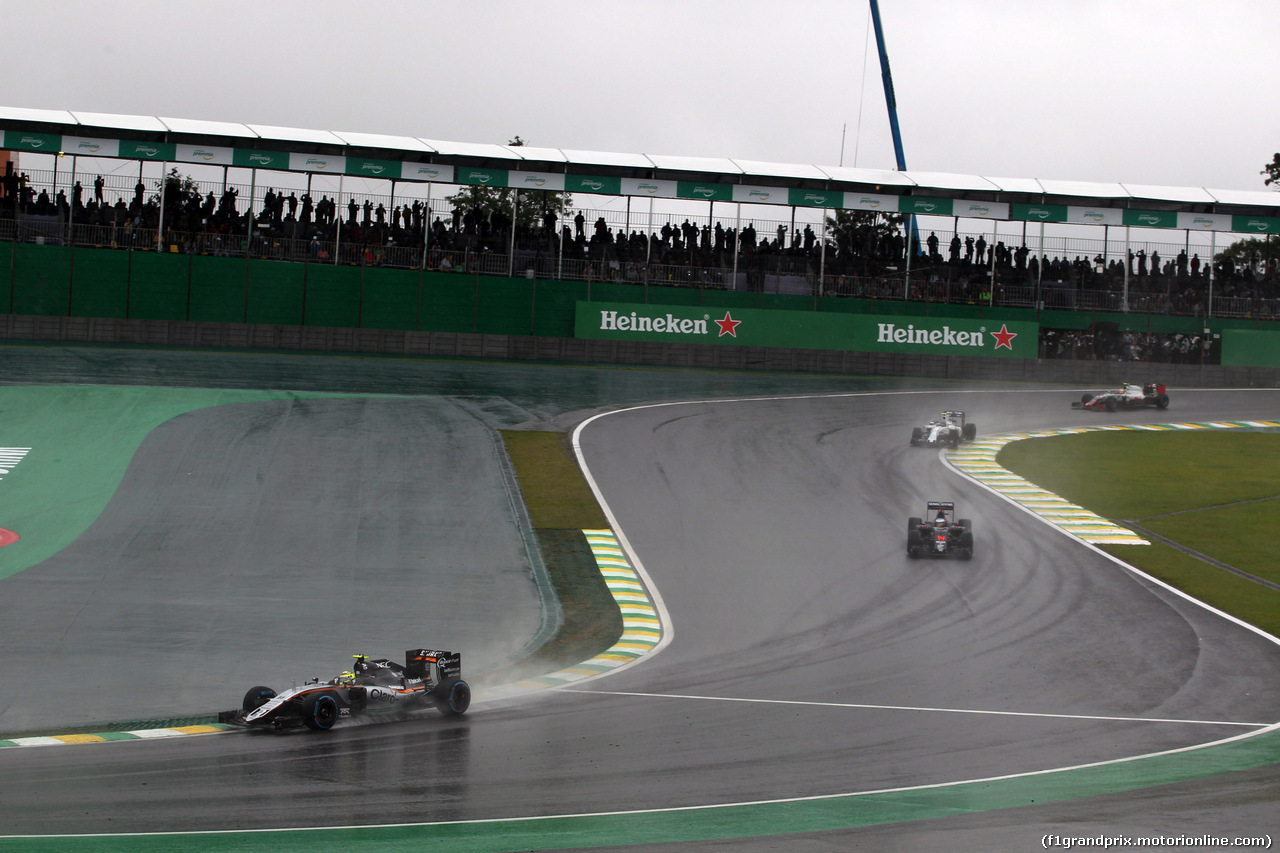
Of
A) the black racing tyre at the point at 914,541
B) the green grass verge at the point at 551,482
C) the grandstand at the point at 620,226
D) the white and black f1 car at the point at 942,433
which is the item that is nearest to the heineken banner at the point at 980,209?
the grandstand at the point at 620,226

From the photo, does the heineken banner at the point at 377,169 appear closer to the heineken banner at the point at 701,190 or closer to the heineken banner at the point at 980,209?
the heineken banner at the point at 701,190

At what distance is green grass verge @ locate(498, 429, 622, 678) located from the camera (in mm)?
16094

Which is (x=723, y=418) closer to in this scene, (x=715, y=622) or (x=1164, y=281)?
(x=715, y=622)

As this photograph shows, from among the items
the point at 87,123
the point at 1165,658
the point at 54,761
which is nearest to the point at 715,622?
the point at 1165,658

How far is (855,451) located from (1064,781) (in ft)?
64.6

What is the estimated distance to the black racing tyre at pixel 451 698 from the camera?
1232 centimetres

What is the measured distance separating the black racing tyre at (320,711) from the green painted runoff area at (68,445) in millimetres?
8763

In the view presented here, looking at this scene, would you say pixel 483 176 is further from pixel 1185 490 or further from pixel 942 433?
pixel 1185 490

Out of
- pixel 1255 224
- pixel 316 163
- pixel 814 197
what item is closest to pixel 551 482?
pixel 316 163

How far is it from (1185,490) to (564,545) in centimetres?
1595

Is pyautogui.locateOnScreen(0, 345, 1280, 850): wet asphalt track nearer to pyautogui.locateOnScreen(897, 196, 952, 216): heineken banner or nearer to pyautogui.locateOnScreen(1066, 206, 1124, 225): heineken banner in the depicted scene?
pyautogui.locateOnScreen(897, 196, 952, 216): heineken banner

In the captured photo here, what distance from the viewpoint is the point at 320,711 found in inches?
449

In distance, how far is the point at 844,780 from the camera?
1019 cm

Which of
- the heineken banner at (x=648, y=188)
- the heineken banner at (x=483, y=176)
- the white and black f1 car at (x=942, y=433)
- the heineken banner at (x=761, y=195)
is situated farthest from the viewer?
the heineken banner at (x=761, y=195)
